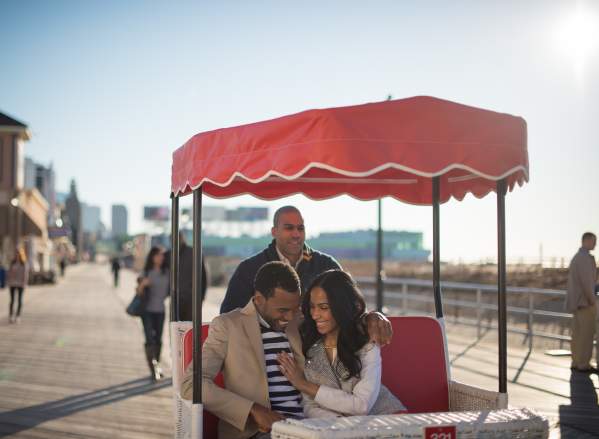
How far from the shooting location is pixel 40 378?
38.3ft

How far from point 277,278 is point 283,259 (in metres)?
1.83

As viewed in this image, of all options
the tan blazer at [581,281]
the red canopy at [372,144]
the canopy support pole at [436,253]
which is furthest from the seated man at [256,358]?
the tan blazer at [581,281]

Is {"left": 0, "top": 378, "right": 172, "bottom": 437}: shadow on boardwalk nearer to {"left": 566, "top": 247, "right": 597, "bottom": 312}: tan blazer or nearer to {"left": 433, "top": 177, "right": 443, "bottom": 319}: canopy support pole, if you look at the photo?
{"left": 433, "top": 177, "right": 443, "bottom": 319}: canopy support pole

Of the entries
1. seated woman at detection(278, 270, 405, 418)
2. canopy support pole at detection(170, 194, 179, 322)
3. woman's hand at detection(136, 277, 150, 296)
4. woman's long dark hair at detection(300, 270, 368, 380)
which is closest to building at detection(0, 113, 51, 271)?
woman's hand at detection(136, 277, 150, 296)

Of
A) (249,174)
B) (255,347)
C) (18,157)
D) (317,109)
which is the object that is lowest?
(255,347)

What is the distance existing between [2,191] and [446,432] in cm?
5636

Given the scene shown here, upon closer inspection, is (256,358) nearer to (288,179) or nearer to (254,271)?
(288,179)

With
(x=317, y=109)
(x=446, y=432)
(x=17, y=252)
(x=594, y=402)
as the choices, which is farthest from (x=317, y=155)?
(x=17, y=252)

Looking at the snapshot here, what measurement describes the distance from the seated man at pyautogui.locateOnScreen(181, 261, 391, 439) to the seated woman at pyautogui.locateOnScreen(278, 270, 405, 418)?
0.69 feet

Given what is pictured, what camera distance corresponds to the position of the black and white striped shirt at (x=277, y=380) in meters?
5.00

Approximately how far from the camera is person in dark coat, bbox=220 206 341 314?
6457 mm

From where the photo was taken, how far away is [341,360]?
4.64 meters

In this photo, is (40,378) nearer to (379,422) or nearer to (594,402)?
(594,402)

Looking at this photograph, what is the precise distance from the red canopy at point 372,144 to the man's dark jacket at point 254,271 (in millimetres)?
1404
